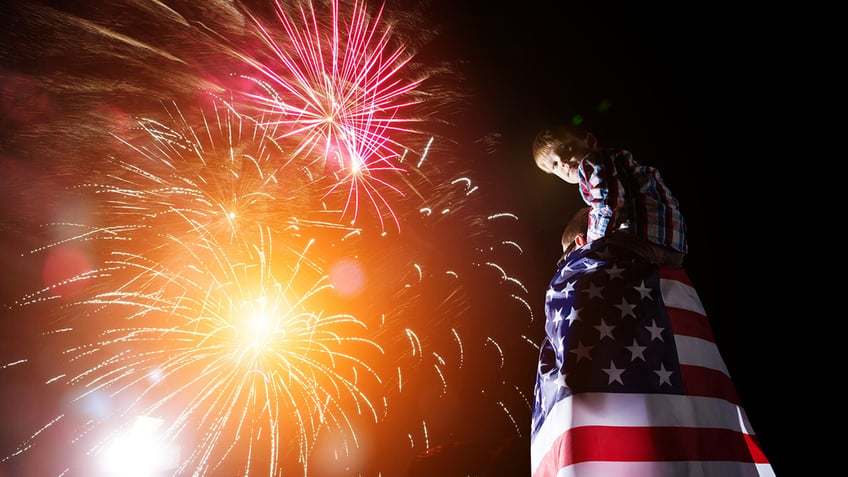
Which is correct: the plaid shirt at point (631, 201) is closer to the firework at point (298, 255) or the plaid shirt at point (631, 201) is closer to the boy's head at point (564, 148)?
the boy's head at point (564, 148)

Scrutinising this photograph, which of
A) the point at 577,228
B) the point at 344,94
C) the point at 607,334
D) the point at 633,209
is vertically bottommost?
the point at 607,334

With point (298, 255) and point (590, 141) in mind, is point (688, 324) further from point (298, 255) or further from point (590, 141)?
point (298, 255)

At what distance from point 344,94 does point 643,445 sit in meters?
2.97

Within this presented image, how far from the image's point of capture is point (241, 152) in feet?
11.6

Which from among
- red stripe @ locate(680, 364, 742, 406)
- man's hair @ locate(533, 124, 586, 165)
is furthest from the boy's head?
red stripe @ locate(680, 364, 742, 406)

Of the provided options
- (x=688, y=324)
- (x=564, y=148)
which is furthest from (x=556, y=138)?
(x=688, y=324)

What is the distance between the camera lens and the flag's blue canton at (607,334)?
141cm

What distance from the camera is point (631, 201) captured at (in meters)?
1.70

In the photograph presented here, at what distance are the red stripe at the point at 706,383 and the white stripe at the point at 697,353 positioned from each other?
0.06 ft

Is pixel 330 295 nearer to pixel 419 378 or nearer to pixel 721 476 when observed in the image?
pixel 419 378

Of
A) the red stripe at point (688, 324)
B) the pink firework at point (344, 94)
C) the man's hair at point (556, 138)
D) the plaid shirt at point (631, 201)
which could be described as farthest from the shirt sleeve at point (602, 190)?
the pink firework at point (344, 94)

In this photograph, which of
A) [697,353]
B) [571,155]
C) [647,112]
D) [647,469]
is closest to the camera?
[647,469]

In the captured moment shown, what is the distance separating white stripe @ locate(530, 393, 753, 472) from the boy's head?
3.56 feet

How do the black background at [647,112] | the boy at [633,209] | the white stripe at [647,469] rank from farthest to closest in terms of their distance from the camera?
1. the black background at [647,112]
2. the boy at [633,209]
3. the white stripe at [647,469]
